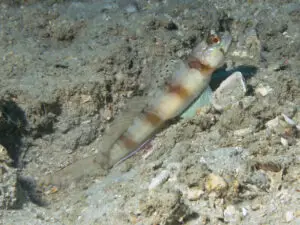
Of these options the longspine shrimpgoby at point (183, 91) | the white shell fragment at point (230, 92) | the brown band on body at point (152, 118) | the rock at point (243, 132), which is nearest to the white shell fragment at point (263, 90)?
the white shell fragment at point (230, 92)

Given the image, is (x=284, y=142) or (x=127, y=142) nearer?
(x=284, y=142)

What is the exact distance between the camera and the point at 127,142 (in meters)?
3.29

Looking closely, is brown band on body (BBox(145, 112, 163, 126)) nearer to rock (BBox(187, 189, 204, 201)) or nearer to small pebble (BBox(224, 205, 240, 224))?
rock (BBox(187, 189, 204, 201))

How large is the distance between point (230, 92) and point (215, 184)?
1292 mm

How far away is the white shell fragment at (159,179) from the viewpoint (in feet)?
7.82

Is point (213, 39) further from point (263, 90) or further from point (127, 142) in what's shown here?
point (127, 142)

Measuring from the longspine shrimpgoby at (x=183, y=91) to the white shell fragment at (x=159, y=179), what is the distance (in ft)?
2.91

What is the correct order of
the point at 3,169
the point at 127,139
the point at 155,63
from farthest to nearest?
the point at 155,63 < the point at 127,139 < the point at 3,169

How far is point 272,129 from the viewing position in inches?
102

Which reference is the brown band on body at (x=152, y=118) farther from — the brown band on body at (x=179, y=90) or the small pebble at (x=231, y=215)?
the small pebble at (x=231, y=215)

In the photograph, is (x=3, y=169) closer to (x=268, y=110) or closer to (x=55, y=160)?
(x=55, y=160)

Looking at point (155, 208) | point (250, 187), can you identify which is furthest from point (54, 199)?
point (250, 187)

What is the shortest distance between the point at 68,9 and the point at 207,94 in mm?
2405

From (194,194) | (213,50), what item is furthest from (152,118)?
(194,194)
